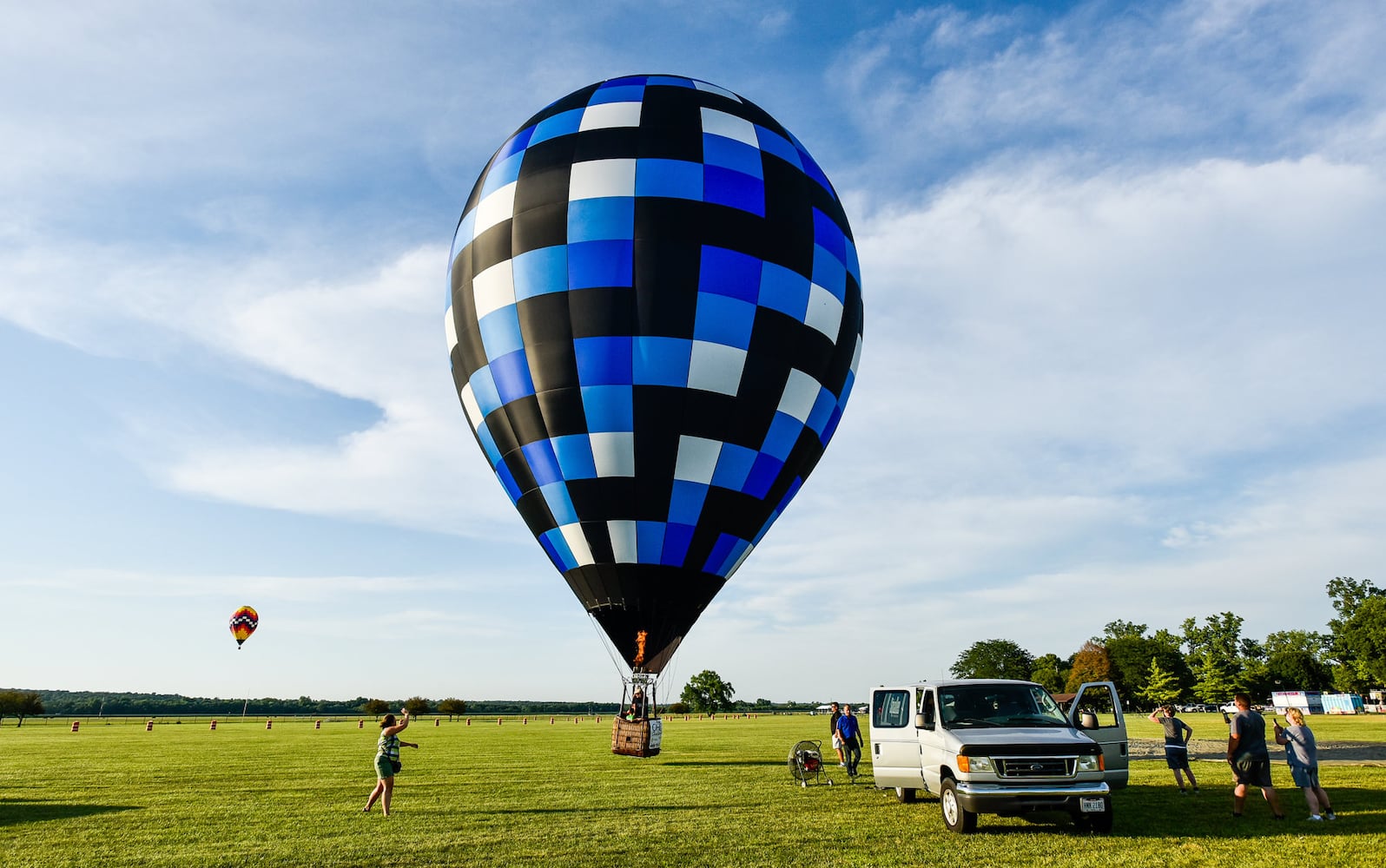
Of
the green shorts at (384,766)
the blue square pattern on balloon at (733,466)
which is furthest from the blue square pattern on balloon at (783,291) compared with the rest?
the green shorts at (384,766)

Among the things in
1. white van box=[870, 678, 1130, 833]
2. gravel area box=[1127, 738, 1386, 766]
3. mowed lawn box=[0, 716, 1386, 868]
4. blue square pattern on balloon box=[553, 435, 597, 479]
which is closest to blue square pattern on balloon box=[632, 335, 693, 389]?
blue square pattern on balloon box=[553, 435, 597, 479]

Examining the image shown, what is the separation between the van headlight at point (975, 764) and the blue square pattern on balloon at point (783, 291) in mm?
11305

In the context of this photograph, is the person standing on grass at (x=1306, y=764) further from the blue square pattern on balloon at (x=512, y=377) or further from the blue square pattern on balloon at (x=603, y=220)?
the blue square pattern on balloon at (x=512, y=377)

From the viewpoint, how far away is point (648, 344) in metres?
17.9

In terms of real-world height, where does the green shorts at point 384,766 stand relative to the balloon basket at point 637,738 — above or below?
above

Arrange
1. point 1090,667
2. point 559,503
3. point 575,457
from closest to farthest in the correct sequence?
point 575,457 < point 559,503 < point 1090,667

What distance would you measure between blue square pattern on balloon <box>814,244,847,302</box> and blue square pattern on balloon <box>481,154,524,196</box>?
769 cm

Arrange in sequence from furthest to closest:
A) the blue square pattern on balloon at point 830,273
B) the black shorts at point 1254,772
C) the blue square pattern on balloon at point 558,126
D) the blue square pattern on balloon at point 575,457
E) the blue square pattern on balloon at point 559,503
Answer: the blue square pattern on balloon at point 558,126
the blue square pattern on balloon at point 830,273
the blue square pattern on balloon at point 559,503
the blue square pattern on balloon at point 575,457
the black shorts at point 1254,772

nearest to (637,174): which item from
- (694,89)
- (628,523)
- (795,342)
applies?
(694,89)

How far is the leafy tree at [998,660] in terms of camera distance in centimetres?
13725

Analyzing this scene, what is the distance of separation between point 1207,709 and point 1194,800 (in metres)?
116

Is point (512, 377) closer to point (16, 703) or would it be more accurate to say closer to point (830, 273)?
point (830, 273)

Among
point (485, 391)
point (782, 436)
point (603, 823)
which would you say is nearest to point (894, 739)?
point (603, 823)

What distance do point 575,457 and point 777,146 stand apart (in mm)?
9719
